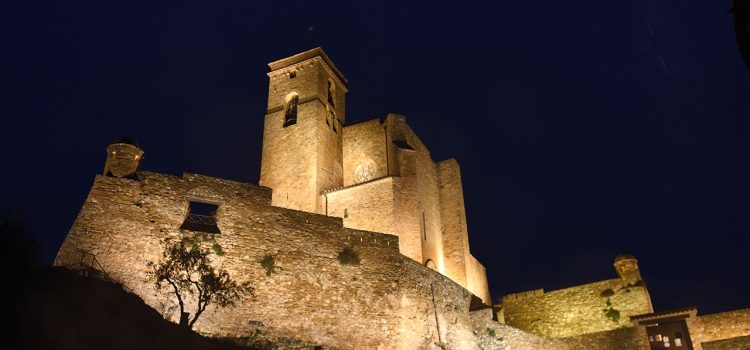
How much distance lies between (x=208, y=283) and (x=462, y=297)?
1095 cm

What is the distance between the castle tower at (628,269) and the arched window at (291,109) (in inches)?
764

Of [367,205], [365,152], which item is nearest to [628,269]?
[367,205]

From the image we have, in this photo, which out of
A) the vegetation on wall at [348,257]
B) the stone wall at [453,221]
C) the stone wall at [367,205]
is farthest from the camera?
the stone wall at [453,221]

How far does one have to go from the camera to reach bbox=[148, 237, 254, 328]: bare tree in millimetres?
15977

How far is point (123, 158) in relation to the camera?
17.5m

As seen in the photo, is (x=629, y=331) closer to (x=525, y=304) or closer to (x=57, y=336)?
(x=525, y=304)

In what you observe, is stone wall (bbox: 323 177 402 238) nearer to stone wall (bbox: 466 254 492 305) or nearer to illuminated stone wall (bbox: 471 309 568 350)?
stone wall (bbox: 466 254 492 305)

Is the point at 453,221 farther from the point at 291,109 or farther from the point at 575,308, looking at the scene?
the point at 291,109

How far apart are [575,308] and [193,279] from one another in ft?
64.1

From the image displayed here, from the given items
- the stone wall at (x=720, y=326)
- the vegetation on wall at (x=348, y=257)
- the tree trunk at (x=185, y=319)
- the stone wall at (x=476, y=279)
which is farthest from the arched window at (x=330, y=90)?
the stone wall at (x=720, y=326)

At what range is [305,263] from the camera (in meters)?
18.7

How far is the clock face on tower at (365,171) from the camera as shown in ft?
106

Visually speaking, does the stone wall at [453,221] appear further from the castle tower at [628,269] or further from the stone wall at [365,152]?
the castle tower at [628,269]

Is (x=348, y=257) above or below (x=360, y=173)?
below
